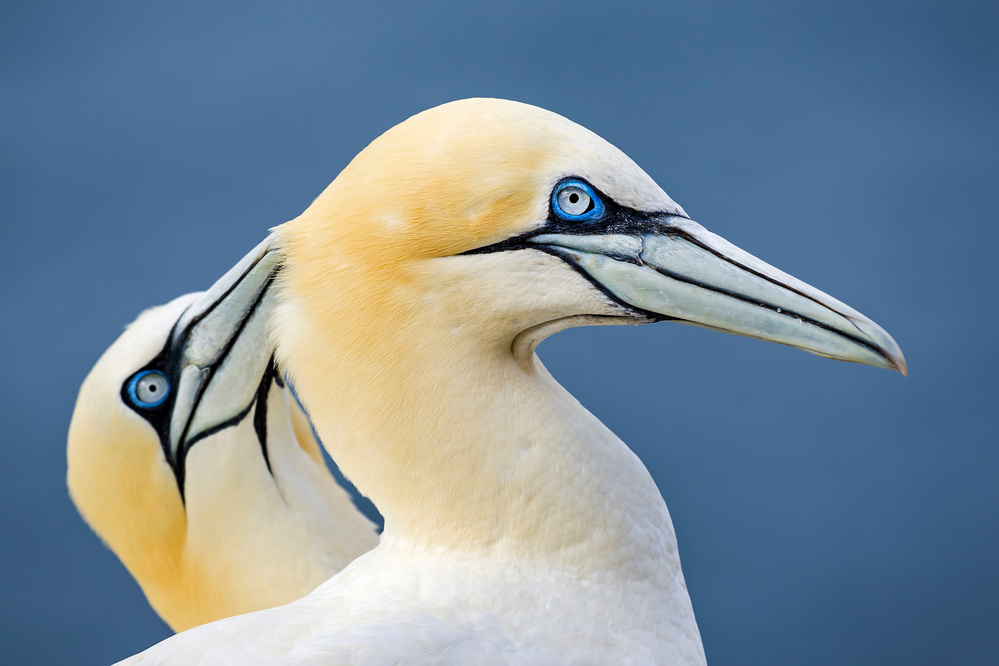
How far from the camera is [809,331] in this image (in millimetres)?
1371

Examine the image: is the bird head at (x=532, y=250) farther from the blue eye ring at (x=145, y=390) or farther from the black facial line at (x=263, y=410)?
the blue eye ring at (x=145, y=390)

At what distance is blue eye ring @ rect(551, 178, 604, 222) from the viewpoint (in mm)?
1367

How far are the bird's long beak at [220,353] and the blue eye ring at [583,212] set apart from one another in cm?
62

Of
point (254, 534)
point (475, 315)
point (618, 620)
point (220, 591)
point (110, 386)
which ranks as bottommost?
point (220, 591)

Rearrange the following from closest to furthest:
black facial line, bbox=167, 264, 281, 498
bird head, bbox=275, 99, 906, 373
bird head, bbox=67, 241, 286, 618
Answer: bird head, bbox=275, 99, 906, 373, black facial line, bbox=167, 264, 281, 498, bird head, bbox=67, 241, 286, 618

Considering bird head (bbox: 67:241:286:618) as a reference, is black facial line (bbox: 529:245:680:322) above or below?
above

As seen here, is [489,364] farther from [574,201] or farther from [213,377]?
[213,377]

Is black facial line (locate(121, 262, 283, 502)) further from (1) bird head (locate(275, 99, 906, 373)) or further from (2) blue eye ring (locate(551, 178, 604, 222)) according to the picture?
(2) blue eye ring (locate(551, 178, 604, 222))

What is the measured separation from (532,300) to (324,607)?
524 mm

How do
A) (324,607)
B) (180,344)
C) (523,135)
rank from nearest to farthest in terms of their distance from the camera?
(523,135), (324,607), (180,344)

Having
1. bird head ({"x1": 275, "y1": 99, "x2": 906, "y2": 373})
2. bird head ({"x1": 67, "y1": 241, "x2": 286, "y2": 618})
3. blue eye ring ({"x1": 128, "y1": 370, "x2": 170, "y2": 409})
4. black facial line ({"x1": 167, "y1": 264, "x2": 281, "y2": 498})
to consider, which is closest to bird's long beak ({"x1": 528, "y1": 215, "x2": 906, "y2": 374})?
bird head ({"x1": 275, "y1": 99, "x2": 906, "y2": 373})

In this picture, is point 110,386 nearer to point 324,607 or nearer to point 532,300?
point 324,607

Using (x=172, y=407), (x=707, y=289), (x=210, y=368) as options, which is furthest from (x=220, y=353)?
(x=707, y=289)

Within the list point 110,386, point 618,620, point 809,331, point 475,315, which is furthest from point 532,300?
point 110,386
